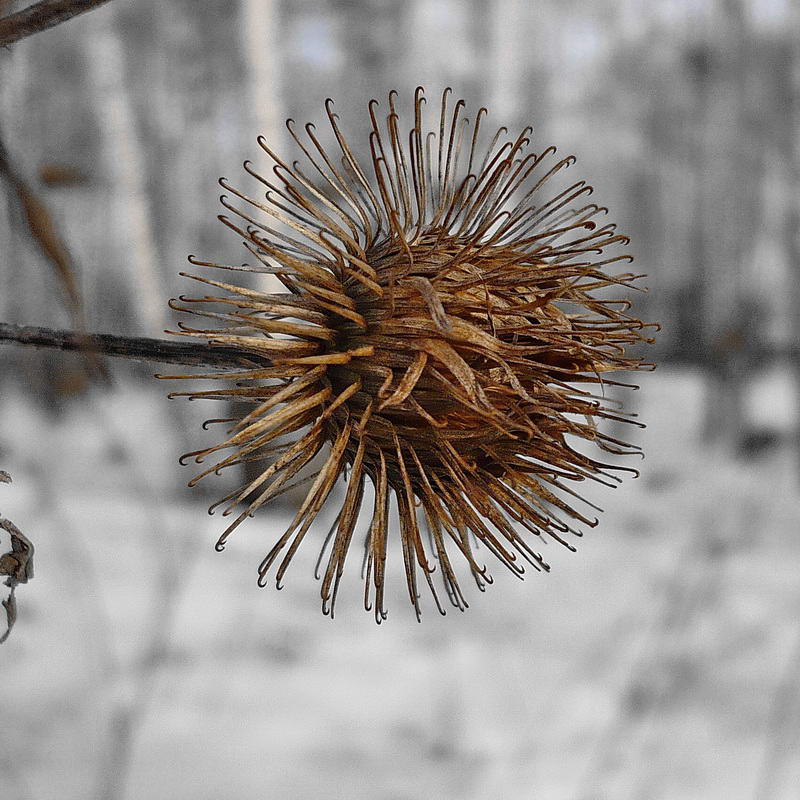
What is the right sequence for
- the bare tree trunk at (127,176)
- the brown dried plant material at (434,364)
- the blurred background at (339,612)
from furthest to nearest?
the bare tree trunk at (127,176) → the blurred background at (339,612) → the brown dried plant material at (434,364)

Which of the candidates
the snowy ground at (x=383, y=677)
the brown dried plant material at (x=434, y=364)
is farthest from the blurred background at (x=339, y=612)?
the brown dried plant material at (x=434, y=364)

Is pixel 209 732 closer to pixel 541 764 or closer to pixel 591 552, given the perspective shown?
pixel 541 764

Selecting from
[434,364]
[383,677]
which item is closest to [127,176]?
[383,677]

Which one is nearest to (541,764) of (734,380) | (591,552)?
(591,552)

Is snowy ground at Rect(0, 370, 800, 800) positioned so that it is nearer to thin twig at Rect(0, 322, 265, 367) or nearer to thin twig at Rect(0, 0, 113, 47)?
thin twig at Rect(0, 322, 265, 367)

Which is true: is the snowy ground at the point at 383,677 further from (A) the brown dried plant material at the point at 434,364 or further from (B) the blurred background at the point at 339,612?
(A) the brown dried plant material at the point at 434,364

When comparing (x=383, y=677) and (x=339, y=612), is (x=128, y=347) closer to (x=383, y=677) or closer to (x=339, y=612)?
(x=383, y=677)

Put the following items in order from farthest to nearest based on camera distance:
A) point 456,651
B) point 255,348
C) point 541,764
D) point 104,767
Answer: point 456,651
point 541,764
point 104,767
point 255,348
